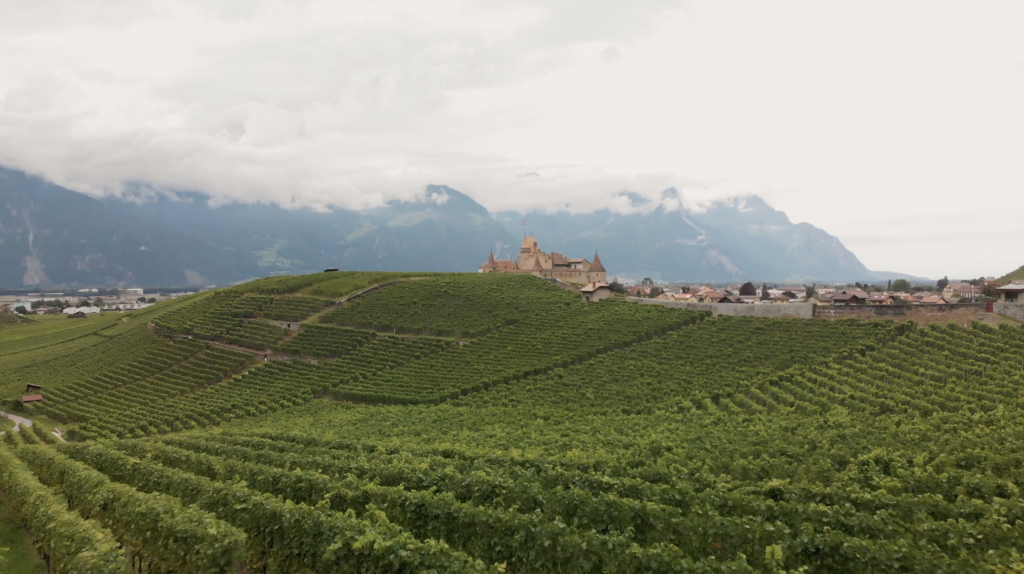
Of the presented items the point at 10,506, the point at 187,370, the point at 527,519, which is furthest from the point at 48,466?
the point at 187,370

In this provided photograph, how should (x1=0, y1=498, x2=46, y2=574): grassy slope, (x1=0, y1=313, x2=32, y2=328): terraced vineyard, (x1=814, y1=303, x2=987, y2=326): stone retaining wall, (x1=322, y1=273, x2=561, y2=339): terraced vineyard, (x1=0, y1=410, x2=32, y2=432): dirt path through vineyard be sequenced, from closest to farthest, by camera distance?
(x1=0, y1=498, x2=46, y2=574): grassy slope < (x1=814, y1=303, x2=987, y2=326): stone retaining wall < (x1=0, y1=410, x2=32, y2=432): dirt path through vineyard < (x1=322, y1=273, x2=561, y2=339): terraced vineyard < (x1=0, y1=313, x2=32, y2=328): terraced vineyard

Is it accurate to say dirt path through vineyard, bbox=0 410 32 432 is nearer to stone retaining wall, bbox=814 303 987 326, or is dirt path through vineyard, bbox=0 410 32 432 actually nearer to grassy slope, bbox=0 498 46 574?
grassy slope, bbox=0 498 46 574

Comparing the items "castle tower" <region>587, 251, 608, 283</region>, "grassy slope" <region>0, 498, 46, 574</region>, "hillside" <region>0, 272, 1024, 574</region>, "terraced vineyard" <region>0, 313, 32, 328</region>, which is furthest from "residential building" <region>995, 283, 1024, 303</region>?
"terraced vineyard" <region>0, 313, 32, 328</region>

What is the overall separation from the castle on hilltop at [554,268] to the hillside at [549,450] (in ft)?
163

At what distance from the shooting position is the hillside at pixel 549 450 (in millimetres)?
14516

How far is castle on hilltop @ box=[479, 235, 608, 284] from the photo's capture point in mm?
116000

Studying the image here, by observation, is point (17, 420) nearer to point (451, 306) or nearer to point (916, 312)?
point (451, 306)

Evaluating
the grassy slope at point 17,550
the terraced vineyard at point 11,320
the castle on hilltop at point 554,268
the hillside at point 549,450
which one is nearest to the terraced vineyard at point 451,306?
the hillside at point 549,450

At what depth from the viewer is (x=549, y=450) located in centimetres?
2553

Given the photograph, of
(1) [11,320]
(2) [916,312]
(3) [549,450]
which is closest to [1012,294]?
(2) [916,312]

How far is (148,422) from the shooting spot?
1761 inches

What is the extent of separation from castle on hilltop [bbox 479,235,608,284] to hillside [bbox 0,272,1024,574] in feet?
163

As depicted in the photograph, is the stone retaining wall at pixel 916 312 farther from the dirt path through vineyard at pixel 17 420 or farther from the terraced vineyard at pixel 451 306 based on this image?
the dirt path through vineyard at pixel 17 420

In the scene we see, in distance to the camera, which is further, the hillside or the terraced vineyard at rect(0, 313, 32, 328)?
the terraced vineyard at rect(0, 313, 32, 328)
